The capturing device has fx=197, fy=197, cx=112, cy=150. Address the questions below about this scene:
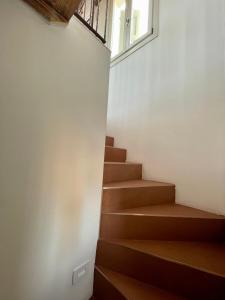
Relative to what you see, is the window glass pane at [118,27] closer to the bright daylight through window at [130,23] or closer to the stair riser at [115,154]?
the bright daylight through window at [130,23]

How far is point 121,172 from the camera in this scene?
2.22 metres

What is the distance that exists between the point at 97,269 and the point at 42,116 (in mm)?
1242

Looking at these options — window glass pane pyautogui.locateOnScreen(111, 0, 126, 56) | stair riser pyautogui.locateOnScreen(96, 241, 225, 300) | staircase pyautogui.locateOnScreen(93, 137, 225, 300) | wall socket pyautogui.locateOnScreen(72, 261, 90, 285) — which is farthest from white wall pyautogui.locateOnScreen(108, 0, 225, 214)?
wall socket pyautogui.locateOnScreen(72, 261, 90, 285)

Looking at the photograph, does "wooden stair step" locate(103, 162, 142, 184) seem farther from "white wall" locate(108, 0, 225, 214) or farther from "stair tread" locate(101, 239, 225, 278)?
"stair tread" locate(101, 239, 225, 278)

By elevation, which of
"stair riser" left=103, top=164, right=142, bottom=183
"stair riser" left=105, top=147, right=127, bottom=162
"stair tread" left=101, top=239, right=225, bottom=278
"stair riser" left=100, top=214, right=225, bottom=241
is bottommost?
"stair tread" left=101, top=239, right=225, bottom=278

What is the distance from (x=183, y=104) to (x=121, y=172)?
103cm

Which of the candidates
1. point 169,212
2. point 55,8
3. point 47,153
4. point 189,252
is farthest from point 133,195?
point 55,8

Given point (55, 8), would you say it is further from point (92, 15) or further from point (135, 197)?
point (135, 197)

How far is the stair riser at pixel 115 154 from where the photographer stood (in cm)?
250

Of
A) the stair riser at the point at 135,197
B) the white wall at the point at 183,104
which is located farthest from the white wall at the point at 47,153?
the white wall at the point at 183,104

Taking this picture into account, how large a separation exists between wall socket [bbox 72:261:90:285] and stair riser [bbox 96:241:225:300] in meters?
0.12

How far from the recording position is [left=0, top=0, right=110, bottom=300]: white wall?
3.20 feet

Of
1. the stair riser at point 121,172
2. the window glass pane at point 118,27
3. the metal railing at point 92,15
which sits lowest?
the stair riser at point 121,172

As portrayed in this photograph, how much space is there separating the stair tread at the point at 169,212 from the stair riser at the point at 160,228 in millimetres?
34
